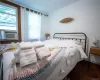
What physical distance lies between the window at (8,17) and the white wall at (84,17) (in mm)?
2046

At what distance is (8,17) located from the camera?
2523 mm

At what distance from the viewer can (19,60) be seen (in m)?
0.77

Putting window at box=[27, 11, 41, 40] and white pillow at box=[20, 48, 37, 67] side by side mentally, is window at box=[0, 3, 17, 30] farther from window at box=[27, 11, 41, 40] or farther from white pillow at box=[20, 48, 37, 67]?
white pillow at box=[20, 48, 37, 67]

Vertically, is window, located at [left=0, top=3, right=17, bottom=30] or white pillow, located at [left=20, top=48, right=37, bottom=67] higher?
window, located at [left=0, top=3, right=17, bottom=30]

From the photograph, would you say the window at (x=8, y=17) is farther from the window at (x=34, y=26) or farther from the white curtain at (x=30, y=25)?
the window at (x=34, y=26)

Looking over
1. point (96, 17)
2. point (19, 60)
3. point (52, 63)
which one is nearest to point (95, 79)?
point (52, 63)

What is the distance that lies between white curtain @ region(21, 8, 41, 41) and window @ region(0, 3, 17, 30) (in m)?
0.31

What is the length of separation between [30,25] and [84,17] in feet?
7.36

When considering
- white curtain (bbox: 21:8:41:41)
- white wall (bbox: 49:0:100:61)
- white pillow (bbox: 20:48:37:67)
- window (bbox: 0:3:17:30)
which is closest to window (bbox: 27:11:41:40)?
white curtain (bbox: 21:8:41:41)

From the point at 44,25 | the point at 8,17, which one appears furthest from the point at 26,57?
the point at 44,25

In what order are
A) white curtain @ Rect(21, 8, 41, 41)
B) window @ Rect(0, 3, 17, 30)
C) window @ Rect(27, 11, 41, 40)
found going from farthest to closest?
window @ Rect(27, 11, 41, 40) → white curtain @ Rect(21, 8, 41, 41) → window @ Rect(0, 3, 17, 30)

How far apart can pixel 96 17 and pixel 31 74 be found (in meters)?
2.52

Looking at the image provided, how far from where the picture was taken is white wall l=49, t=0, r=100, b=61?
7.11 feet

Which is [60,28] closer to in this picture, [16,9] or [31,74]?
[16,9]
